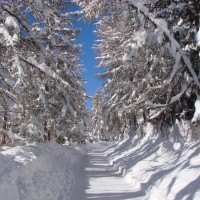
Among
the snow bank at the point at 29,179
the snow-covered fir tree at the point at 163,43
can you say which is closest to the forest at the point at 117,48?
the snow-covered fir tree at the point at 163,43

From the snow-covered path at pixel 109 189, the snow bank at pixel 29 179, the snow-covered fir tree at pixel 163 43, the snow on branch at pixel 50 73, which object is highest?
the snow-covered fir tree at pixel 163 43

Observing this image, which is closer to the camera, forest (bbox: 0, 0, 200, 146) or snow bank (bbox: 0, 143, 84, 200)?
snow bank (bbox: 0, 143, 84, 200)

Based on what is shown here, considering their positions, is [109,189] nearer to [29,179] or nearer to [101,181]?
[101,181]

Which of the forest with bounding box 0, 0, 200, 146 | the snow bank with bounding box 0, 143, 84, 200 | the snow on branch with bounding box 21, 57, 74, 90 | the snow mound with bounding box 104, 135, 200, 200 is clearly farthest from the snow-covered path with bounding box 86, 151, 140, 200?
the snow on branch with bounding box 21, 57, 74, 90

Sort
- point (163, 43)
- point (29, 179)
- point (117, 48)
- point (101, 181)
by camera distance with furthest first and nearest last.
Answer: point (101, 181), point (117, 48), point (163, 43), point (29, 179)

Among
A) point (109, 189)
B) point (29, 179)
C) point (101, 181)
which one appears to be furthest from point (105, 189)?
point (29, 179)

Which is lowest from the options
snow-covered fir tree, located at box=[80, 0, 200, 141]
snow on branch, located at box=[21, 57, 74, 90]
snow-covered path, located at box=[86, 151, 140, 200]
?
snow-covered path, located at box=[86, 151, 140, 200]

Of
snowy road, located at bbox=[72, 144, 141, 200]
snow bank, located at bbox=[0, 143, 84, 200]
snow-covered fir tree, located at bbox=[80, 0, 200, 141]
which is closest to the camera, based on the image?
snow bank, located at bbox=[0, 143, 84, 200]

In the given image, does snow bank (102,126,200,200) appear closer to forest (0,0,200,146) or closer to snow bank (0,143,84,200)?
forest (0,0,200,146)

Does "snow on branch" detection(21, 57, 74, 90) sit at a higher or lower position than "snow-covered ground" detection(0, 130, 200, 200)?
higher

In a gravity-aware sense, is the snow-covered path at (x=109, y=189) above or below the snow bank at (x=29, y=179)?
below

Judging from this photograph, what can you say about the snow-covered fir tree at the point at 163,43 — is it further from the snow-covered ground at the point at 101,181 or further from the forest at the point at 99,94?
the snow-covered ground at the point at 101,181

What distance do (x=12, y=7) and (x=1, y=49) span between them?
1255mm

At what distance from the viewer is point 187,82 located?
36.3ft
